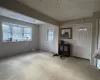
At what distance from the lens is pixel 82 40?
4.29 meters

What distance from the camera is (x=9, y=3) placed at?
2178 millimetres

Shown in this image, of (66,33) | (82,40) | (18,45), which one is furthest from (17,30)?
(82,40)

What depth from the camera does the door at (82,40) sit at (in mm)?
4082

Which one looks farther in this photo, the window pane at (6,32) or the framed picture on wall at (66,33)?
the framed picture on wall at (66,33)

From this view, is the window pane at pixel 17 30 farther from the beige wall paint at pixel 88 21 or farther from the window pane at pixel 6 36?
the beige wall paint at pixel 88 21

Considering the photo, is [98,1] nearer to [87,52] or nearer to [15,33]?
[87,52]

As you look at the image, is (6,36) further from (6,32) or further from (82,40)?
(82,40)

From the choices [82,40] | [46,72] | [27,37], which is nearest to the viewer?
[46,72]

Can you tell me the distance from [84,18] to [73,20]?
65cm

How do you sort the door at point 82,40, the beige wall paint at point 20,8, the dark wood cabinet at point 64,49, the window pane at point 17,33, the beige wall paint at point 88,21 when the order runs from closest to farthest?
the beige wall paint at point 20,8 → the beige wall paint at point 88,21 → the door at point 82,40 → the dark wood cabinet at point 64,49 → the window pane at point 17,33

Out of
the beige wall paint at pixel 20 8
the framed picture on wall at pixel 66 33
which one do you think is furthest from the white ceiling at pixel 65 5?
the framed picture on wall at pixel 66 33

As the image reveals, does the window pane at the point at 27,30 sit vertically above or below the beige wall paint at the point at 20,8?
below

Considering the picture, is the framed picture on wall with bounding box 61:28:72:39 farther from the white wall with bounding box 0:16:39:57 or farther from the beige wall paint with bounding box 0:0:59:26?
the white wall with bounding box 0:16:39:57

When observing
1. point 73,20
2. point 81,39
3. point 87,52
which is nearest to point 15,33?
point 73,20
